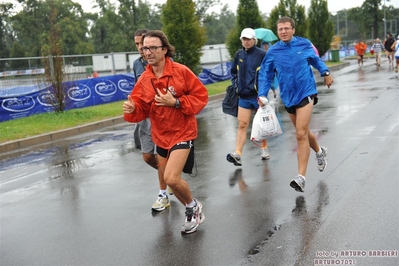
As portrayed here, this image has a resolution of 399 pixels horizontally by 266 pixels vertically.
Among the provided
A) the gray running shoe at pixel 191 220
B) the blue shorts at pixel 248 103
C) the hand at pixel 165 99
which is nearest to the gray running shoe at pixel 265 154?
the blue shorts at pixel 248 103

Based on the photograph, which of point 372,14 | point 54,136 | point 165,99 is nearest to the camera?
point 165,99

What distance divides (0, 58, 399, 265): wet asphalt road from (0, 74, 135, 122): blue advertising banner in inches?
223

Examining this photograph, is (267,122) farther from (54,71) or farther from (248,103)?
(54,71)

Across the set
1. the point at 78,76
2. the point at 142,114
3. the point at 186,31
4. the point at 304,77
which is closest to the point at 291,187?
the point at 304,77

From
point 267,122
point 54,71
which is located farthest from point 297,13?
point 267,122

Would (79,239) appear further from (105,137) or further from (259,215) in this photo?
(105,137)

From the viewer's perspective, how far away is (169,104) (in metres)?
4.88

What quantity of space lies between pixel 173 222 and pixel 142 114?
1.21m

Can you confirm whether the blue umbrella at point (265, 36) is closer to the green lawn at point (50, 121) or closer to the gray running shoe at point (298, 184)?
the green lawn at point (50, 121)

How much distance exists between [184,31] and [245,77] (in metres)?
14.2

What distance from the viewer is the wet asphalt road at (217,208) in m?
4.69

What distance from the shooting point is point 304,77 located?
21.2 ft

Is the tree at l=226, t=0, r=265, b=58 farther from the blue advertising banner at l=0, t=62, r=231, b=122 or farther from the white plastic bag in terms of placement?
the white plastic bag

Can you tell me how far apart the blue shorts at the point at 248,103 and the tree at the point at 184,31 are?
13.7m
